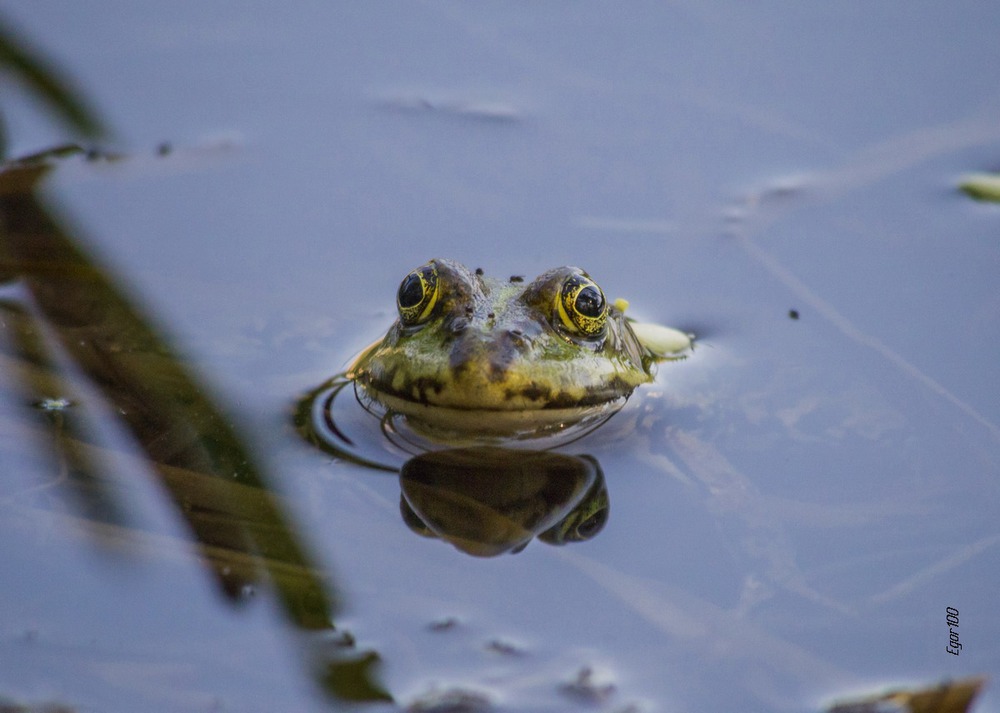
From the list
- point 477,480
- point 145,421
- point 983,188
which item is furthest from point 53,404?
point 983,188

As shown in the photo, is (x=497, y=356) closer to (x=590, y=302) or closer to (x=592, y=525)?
(x=590, y=302)

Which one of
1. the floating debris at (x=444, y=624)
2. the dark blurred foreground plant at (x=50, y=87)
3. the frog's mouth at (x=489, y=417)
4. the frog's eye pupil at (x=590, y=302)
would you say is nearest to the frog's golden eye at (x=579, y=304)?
the frog's eye pupil at (x=590, y=302)

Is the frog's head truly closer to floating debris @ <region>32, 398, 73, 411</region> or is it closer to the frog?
the frog

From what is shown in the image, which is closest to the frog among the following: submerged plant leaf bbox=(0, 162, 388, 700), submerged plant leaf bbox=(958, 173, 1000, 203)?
submerged plant leaf bbox=(0, 162, 388, 700)

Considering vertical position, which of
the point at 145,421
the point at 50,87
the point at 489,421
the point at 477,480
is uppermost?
the point at 50,87

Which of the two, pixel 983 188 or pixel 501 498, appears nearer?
pixel 501 498

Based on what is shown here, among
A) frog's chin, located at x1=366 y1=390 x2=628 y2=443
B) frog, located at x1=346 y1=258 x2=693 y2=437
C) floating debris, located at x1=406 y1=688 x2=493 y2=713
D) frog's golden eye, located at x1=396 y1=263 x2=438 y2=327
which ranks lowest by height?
floating debris, located at x1=406 y1=688 x2=493 y2=713

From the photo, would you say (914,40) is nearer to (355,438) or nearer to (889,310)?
(889,310)

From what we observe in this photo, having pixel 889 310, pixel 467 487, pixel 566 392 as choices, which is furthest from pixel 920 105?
pixel 467 487
